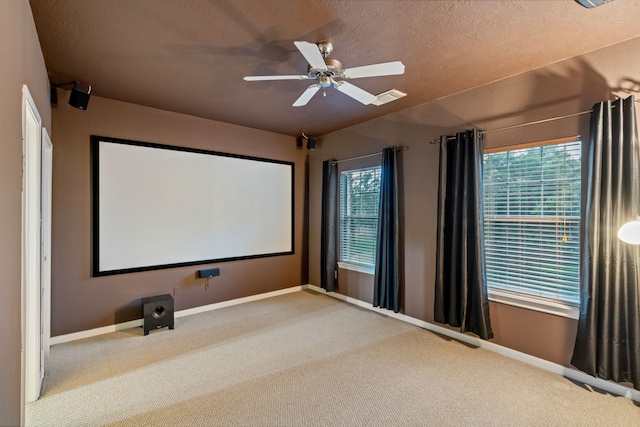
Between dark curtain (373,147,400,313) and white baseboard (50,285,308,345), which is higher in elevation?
dark curtain (373,147,400,313)

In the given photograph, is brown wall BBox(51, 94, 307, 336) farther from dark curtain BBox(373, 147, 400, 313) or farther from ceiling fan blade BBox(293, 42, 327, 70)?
ceiling fan blade BBox(293, 42, 327, 70)

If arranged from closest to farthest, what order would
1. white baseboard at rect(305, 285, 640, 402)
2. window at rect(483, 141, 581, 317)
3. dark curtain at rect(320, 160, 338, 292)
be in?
white baseboard at rect(305, 285, 640, 402), window at rect(483, 141, 581, 317), dark curtain at rect(320, 160, 338, 292)

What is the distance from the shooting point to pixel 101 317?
3.49m

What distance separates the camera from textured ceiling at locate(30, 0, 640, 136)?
195 cm

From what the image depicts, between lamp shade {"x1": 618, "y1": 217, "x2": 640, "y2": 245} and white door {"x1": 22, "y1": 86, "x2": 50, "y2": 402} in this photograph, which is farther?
white door {"x1": 22, "y1": 86, "x2": 50, "y2": 402}

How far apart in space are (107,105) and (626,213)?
5045 mm

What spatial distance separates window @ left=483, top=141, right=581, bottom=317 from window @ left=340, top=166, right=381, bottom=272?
1548 millimetres

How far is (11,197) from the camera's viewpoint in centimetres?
147

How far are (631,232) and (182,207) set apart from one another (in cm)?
440

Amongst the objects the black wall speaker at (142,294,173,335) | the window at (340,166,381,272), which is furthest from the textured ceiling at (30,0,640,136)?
the black wall speaker at (142,294,173,335)

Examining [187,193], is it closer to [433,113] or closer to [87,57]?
[87,57]

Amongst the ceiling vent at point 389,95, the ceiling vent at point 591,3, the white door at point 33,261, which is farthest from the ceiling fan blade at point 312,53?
the white door at point 33,261

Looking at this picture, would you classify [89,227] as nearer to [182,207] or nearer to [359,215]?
[182,207]

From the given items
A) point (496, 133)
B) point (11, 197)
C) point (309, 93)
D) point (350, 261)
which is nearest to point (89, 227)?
point (11, 197)
